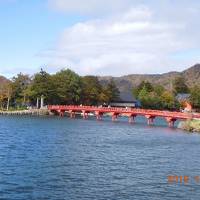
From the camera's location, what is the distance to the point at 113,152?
48.5 metres

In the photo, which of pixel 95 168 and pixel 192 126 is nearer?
pixel 95 168

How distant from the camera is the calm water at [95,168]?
3006 cm

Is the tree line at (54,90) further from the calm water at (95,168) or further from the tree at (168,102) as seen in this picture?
the calm water at (95,168)

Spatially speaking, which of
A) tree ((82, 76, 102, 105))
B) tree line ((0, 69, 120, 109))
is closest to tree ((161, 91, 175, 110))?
tree ((82, 76, 102, 105))

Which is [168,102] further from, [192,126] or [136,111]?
[192,126]

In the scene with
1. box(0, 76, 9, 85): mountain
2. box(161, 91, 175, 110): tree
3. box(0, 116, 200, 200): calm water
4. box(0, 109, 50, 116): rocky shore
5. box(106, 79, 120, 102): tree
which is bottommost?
box(0, 116, 200, 200): calm water

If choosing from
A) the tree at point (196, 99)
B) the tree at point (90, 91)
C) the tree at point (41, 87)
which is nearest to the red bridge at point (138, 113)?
the tree at point (41, 87)

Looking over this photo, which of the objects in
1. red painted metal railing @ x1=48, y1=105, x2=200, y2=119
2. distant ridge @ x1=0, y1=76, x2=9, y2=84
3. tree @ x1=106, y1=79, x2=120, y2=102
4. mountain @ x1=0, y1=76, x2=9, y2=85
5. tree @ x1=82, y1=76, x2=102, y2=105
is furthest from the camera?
distant ridge @ x1=0, y1=76, x2=9, y2=84

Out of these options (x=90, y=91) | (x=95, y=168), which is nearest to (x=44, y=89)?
(x=90, y=91)

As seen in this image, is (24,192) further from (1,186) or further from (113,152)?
(113,152)

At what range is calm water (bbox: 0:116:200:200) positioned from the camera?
30062 millimetres

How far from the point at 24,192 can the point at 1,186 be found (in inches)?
79.7

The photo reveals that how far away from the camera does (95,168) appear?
38344mm

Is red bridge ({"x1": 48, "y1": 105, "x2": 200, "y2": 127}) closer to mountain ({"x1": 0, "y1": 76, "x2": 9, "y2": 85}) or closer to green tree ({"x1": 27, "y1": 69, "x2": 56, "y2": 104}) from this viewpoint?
green tree ({"x1": 27, "y1": 69, "x2": 56, "y2": 104})
